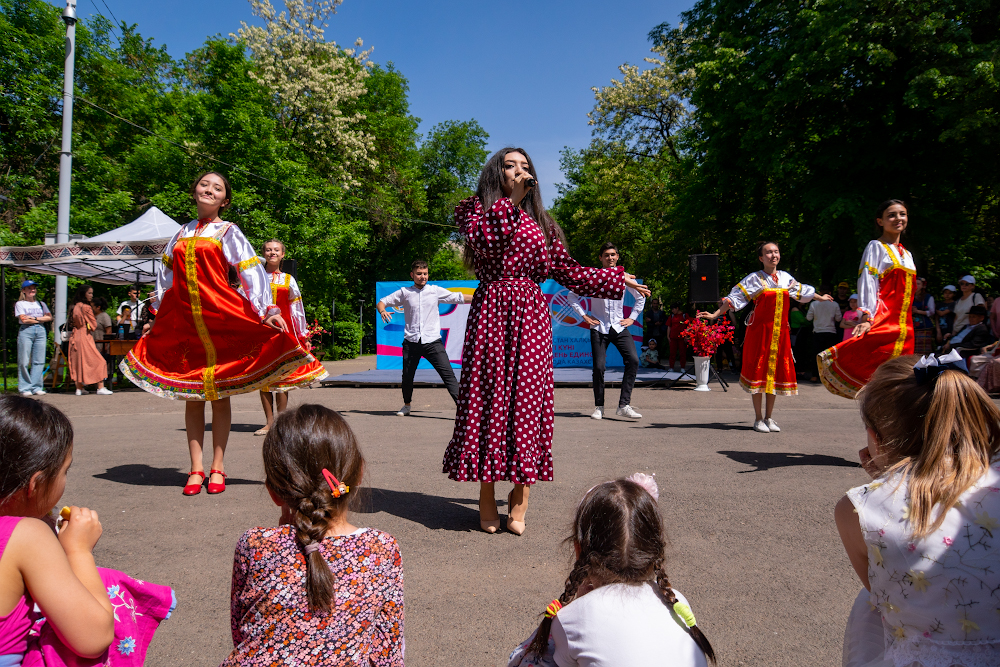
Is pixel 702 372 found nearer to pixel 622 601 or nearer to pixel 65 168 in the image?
pixel 622 601

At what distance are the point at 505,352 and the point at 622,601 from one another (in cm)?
225

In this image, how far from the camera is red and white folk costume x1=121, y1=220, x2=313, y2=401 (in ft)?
14.8

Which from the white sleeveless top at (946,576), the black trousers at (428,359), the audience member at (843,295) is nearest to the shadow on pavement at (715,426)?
the black trousers at (428,359)

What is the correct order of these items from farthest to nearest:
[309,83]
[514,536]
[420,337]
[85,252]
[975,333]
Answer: [309,83], [85,252], [975,333], [420,337], [514,536]

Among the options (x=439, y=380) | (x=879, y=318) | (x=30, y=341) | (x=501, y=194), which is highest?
(x=501, y=194)

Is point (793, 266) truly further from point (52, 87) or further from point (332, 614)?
point (52, 87)

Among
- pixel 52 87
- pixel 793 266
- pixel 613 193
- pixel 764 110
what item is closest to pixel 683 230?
pixel 793 266

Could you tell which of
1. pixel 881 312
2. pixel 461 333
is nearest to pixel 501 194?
pixel 881 312

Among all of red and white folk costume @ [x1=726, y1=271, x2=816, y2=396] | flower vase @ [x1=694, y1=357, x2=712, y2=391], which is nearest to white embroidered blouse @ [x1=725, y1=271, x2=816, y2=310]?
red and white folk costume @ [x1=726, y1=271, x2=816, y2=396]

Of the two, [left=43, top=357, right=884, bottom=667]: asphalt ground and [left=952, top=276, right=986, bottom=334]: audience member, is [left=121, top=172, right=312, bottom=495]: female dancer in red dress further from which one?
[left=952, top=276, right=986, bottom=334]: audience member

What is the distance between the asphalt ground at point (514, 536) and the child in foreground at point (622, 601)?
2.17 ft

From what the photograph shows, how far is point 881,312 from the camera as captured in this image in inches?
215

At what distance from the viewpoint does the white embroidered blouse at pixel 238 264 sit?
14.8 ft

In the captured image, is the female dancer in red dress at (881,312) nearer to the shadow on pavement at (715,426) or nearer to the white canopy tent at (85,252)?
the shadow on pavement at (715,426)
